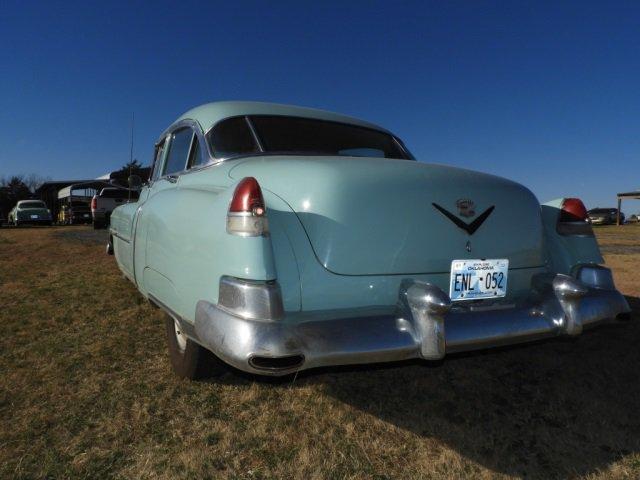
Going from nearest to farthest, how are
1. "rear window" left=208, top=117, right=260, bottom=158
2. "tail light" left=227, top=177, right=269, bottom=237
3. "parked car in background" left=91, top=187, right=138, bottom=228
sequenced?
1. "tail light" left=227, top=177, right=269, bottom=237
2. "rear window" left=208, top=117, right=260, bottom=158
3. "parked car in background" left=91, top=187, right=138, bottom=228

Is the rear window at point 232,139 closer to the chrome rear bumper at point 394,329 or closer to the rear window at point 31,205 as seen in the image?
the chrome rear bumper at point 394,329

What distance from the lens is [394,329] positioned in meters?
1.83

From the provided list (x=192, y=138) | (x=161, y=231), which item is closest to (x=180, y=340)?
(x=161, y=231)

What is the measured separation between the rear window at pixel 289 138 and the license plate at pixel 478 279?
1.27m

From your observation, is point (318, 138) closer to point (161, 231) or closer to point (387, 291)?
point (161, 231)

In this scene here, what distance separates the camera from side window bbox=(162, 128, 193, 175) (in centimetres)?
329

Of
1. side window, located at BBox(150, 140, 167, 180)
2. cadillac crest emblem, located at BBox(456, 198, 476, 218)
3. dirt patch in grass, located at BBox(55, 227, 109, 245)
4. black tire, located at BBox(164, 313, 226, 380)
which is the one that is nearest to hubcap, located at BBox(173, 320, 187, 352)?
black tire, located at BBox(164, 313, 226, 380)

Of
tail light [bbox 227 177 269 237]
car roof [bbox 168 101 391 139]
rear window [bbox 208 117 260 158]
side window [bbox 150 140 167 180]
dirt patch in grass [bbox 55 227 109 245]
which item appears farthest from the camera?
dirt patch in grass [bbox 55 227 109 245]

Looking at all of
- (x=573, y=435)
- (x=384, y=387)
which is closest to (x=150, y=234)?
(x=384, y=387)

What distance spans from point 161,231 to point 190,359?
0.74m

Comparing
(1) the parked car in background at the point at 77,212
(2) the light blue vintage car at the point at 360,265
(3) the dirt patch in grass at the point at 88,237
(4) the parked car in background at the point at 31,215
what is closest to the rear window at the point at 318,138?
(2) the light blue vintage car at the point at 360,265

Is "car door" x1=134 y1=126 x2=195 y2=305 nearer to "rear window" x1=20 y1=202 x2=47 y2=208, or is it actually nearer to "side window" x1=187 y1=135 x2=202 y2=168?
"side window" x1=187 y1=135 x2=202 y2=168

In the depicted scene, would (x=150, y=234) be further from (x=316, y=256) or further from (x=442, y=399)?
(x=442, y=399)

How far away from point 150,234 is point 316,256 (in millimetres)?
1320
